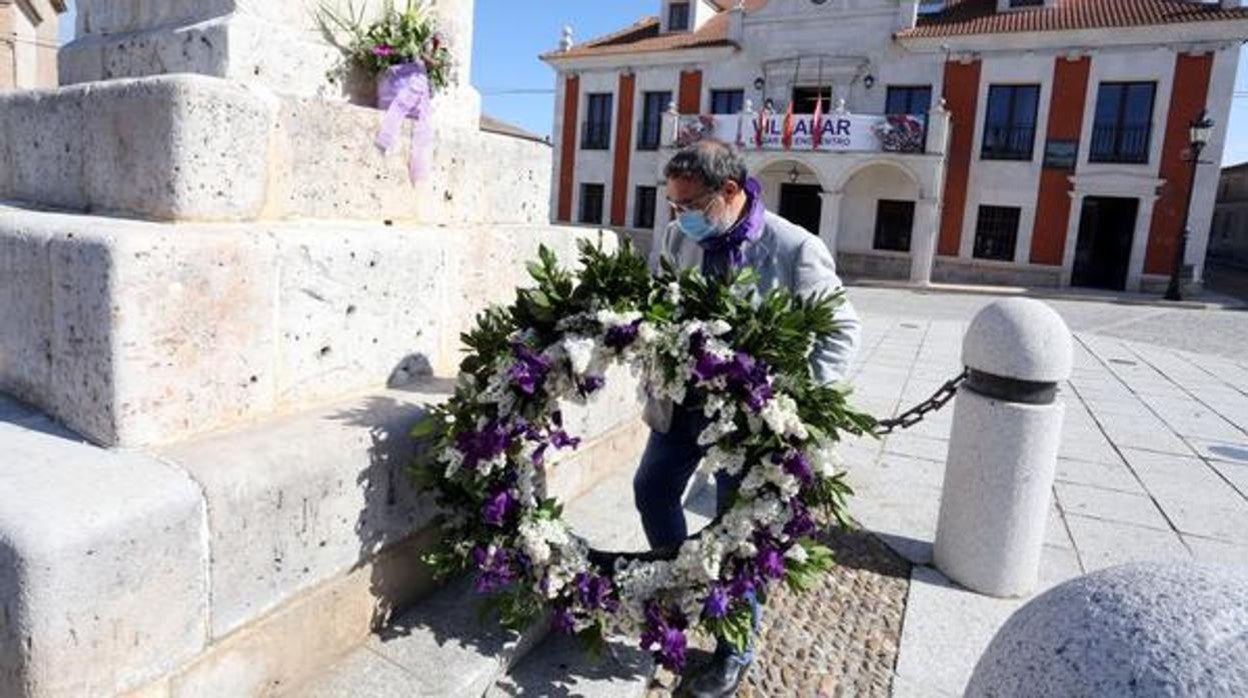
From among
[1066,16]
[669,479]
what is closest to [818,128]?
[1066,16]

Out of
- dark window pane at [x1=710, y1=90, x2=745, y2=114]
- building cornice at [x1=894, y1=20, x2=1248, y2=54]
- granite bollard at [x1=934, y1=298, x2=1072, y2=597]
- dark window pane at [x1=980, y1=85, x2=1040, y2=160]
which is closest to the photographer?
granite bollard at [x1=934, y1=298, x2=1072, y2=597]

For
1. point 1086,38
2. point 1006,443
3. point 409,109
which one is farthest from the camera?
point 1086,38

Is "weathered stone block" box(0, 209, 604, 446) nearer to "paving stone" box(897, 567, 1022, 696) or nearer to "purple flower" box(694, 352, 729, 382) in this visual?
"purple flower" box(694, 352, 729, 382)

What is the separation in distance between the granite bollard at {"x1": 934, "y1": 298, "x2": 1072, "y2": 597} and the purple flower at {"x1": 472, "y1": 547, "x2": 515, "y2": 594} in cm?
237

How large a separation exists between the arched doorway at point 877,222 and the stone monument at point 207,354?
24.4m

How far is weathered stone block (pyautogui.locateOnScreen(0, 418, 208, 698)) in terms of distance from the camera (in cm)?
168

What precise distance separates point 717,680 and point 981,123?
2616 centimetres

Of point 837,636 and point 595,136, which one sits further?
point 595,136

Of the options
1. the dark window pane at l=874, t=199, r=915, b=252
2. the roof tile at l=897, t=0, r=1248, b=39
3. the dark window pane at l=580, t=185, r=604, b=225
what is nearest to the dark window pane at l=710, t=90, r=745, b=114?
the roof tile at l=897, t=0, r=1248, b=39

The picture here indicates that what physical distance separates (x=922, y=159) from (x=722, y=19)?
11.2 meters

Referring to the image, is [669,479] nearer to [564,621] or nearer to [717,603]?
[717,603]

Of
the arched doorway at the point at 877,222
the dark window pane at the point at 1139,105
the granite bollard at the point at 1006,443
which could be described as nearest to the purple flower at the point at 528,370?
the granite bollard at the point at 1006,443

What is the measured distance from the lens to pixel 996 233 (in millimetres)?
25359

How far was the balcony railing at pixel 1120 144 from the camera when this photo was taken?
2350 cm
